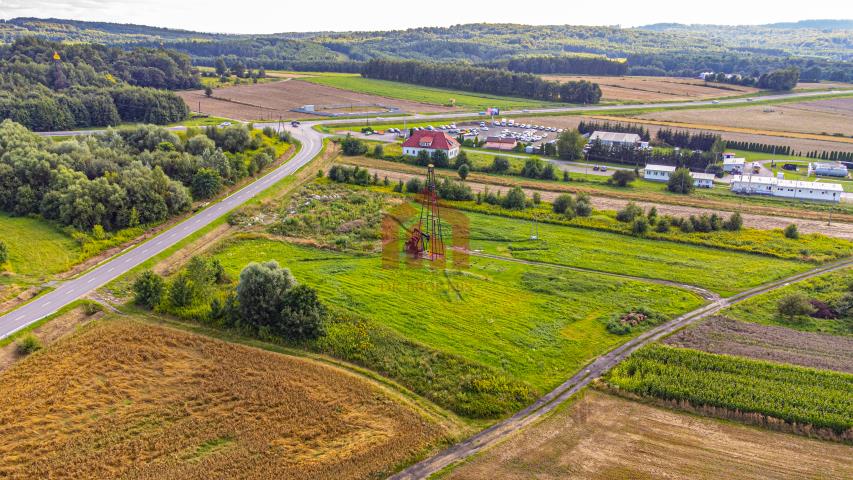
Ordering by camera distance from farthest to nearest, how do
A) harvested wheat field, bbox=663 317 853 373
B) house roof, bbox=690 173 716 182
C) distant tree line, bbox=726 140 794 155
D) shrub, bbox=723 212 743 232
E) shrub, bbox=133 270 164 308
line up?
1. distant tree line, bbox=726 140 794 155
2. house roof, bbox=690 173 716 182
3. shrub, bbox=723 212 743 232
4. shrub, bbox=133 270 164 308
5. harvested wheat field, bbox=663 317 853 373

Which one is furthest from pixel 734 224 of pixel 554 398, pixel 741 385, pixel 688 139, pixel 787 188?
pixel 688 139

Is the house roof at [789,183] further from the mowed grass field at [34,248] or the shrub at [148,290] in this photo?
the mowed grass field at [34,248]

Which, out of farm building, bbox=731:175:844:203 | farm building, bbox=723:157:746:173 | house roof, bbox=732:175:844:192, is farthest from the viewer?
farm building, bbox=723:157:746:173

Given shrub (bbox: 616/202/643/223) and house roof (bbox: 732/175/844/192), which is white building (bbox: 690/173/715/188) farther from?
shrub (bbox: 616/202/643/223)

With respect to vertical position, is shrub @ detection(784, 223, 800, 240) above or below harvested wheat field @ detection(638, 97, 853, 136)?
below

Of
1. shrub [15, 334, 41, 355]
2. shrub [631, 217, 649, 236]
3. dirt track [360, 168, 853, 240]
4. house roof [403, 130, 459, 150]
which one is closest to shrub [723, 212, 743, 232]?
dirt track [360, 168, 853, 240]

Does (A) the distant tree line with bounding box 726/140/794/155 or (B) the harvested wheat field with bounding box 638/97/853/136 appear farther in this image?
(B) the harvested wheat field with bounding box 638/97/853/136

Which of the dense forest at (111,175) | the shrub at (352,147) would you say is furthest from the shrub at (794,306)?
the shrub at (352,147)
